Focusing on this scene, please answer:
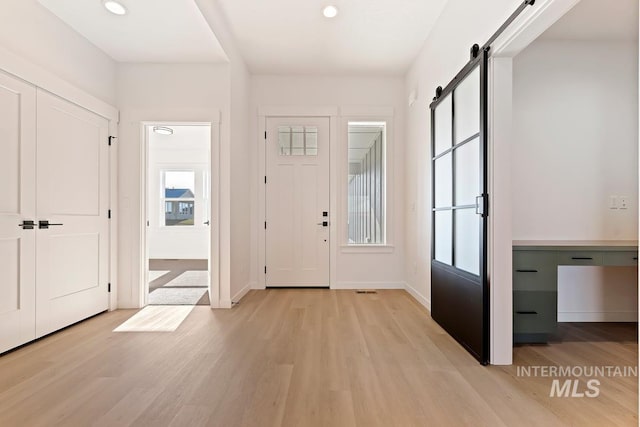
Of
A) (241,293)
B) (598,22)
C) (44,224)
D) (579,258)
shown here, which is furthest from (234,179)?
Answer: (598,22)

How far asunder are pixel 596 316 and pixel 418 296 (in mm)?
1674

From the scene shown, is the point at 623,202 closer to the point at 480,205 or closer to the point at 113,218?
the point at 480,205

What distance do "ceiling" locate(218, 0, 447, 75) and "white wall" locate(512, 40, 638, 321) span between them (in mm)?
1217

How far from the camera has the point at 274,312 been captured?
350cm

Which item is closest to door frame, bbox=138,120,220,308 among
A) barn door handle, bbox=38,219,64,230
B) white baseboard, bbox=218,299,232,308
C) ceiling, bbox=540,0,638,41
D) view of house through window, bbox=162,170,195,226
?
white baseboard, bbox=218,299,232,308

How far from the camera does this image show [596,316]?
3.20 meters

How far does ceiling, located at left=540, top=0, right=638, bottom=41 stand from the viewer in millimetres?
2609

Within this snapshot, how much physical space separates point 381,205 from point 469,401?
126 inches

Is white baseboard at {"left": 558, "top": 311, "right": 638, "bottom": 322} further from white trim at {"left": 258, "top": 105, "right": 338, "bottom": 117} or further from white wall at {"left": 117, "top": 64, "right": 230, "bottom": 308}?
white wall at {"left": 117, "top": 64, "right": 230, "bottom": 308}

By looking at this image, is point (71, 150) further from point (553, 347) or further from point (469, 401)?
point (553, 347)

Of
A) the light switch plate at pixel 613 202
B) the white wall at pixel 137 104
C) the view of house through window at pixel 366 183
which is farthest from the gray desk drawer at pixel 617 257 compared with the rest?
the white wall at pixel 137 104

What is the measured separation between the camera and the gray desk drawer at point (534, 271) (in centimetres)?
245

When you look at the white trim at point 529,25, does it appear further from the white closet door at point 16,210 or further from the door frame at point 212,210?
the white closet door at point 16,210

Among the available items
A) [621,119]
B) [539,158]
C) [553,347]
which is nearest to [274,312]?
[553,347]
